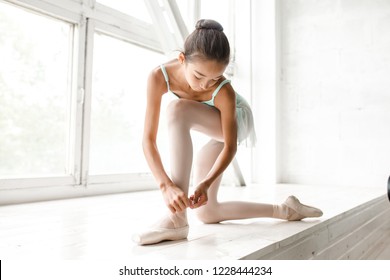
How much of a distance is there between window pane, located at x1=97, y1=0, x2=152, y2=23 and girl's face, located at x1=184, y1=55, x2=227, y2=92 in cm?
157

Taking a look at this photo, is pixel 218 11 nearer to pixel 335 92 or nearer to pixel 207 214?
pixel 335 92

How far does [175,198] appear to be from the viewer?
1.01 m

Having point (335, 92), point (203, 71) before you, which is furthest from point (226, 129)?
point (335, 92)

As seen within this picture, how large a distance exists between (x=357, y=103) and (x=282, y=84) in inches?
28.0

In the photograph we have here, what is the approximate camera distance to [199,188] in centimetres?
105

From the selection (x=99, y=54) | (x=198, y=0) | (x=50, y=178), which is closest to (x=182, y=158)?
(x=50, y=178)

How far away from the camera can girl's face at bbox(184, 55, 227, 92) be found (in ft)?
3.30

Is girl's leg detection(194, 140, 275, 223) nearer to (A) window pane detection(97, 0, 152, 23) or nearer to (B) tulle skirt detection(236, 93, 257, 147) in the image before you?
(B) tulle skirt detection(236, 93, 257, 147)

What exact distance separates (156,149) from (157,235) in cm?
25

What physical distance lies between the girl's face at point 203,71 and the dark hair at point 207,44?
0.01 meters

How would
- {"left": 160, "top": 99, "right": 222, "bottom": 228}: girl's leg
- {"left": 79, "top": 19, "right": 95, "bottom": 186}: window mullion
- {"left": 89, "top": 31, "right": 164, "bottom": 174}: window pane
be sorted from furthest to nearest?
1. {"left": 89, "top": 31, "right": 164, "bottom": 174}: window pane
2. {"left": 79, "top": 19, "right": 95, "bottom": 186}: window mullion
3. {"left": 160, "top": 99, "right": 222, "bottom": 228}: girl's leg

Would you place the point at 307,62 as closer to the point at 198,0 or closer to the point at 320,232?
the point at 198,0

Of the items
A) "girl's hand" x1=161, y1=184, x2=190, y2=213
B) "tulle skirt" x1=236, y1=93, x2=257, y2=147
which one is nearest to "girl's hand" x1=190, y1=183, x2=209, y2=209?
"girl's hand" x1=161, y1=184, x2=190, y2=213

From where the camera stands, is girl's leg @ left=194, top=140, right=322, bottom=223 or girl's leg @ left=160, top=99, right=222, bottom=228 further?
girl's leg @ left=194, top=140, right=322, bottom=223
